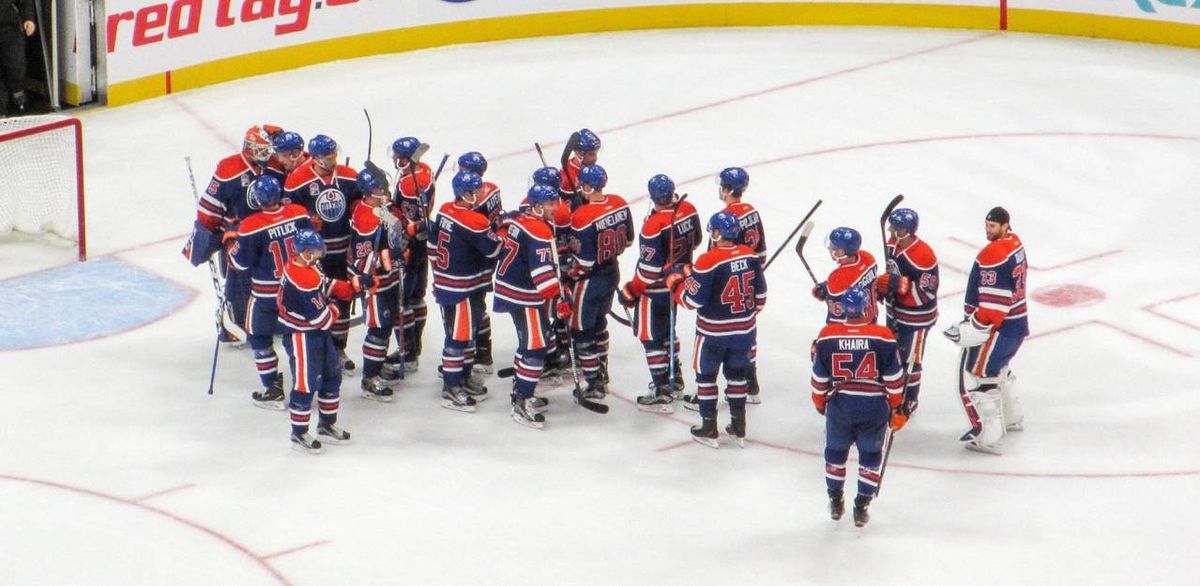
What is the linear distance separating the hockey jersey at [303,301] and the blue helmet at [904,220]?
288 centimetres

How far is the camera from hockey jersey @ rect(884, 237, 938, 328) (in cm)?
904

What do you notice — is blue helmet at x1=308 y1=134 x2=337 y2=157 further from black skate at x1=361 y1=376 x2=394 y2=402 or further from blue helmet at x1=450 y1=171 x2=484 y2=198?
black skate at x1=361 y1=376 x2=394 y2=402

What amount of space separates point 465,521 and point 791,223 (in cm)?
489

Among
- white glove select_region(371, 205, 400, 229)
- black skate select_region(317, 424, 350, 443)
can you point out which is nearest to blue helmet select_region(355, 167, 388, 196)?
white glove select_region(371, 205, 400, 229)

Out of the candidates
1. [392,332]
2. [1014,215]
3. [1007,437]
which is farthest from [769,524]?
[1014,215]

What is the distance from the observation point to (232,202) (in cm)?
1014

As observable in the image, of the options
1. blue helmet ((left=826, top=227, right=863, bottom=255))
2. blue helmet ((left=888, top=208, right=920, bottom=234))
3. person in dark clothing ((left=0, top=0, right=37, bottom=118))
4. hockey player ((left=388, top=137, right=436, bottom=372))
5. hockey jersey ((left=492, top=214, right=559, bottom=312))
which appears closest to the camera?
blue helmet ((left=826, top=227, right=863, bottom=255))

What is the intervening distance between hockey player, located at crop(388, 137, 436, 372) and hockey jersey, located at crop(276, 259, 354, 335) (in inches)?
37.4

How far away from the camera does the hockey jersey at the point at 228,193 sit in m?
10.1

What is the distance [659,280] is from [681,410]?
788 millimetres

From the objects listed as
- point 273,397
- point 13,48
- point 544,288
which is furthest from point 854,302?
point 13,48

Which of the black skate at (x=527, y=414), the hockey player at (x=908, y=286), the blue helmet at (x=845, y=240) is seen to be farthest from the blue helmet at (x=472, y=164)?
the hockey player at (x=908, y=286)

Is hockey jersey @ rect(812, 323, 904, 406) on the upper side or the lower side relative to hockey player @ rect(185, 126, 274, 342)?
lower

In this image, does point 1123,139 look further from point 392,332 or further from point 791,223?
point 392,332
